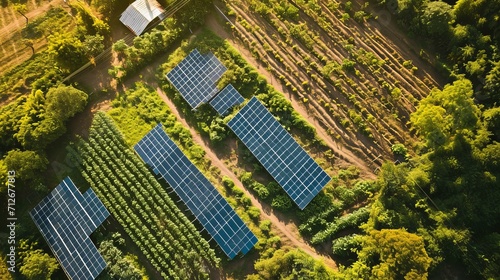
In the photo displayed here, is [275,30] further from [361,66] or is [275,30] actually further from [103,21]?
[103,21]

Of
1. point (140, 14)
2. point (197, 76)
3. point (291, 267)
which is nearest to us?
point (291, 267)

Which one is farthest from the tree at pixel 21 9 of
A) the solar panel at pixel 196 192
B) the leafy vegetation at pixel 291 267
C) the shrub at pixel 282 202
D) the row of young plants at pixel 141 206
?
the leafy vegetation at pixel 291 267

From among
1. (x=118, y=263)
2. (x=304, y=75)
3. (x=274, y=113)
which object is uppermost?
(x=304, y=75)

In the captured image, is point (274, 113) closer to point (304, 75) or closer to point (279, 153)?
point (279, 153)

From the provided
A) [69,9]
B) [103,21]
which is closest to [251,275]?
[103,21]

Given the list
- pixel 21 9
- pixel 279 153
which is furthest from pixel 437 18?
pixel 21 9

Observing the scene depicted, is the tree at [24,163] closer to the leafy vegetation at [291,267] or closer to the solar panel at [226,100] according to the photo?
the solar panel at [226,100]

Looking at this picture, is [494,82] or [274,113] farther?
[274,113]

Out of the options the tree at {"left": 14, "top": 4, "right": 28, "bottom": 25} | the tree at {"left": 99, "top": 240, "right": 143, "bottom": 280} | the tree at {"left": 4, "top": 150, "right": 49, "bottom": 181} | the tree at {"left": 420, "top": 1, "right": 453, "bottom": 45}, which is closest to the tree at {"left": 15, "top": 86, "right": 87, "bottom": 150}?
the tree at {"left": 4, "top": 150, "right": 49, "bottom": 181}
